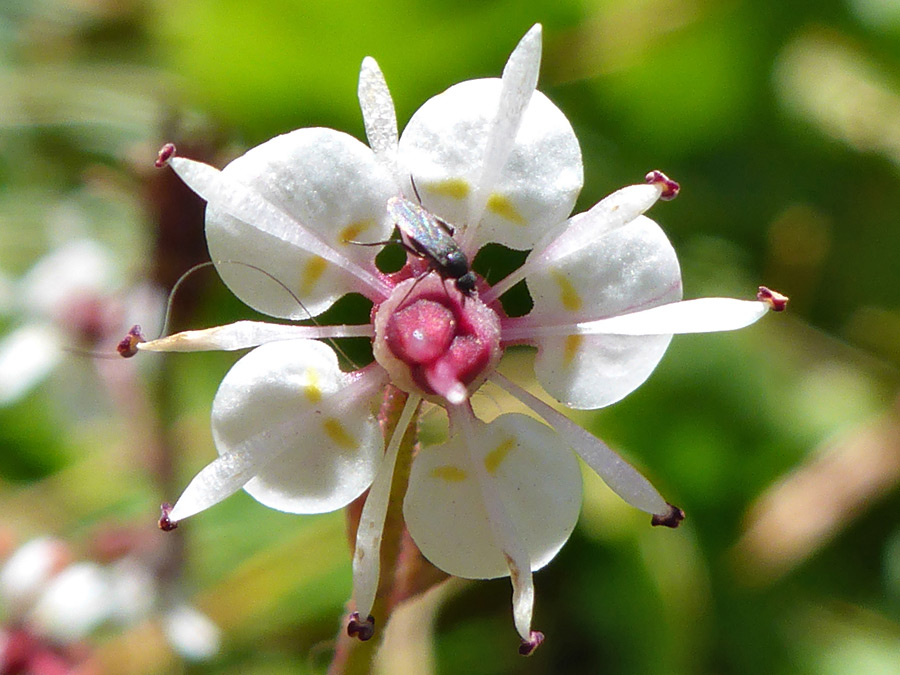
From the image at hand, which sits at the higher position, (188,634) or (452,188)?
(452,188)

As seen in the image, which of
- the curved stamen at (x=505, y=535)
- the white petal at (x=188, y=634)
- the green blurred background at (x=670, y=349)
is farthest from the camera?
the green blurred background at (x=670, y=349)

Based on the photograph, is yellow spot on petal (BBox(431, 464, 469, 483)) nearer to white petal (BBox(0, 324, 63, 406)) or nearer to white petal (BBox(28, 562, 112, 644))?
white petal (BBox(28, 562, 112, 644))

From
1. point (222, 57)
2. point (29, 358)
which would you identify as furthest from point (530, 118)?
point (222, 57)

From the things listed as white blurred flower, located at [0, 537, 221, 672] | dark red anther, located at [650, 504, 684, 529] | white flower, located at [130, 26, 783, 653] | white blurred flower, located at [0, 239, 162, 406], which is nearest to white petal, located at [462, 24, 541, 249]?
white flower, located at [130, 26, 783, 653]

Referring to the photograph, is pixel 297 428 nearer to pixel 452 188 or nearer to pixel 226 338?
pixel 226 338

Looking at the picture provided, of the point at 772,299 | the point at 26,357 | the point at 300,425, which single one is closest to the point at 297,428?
the point at 300,425

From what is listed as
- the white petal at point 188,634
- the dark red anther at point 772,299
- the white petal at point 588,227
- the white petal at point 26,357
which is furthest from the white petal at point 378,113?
the white petal at point 26,357

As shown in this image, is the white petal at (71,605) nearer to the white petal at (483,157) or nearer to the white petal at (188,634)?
the white petal at (188,634)
